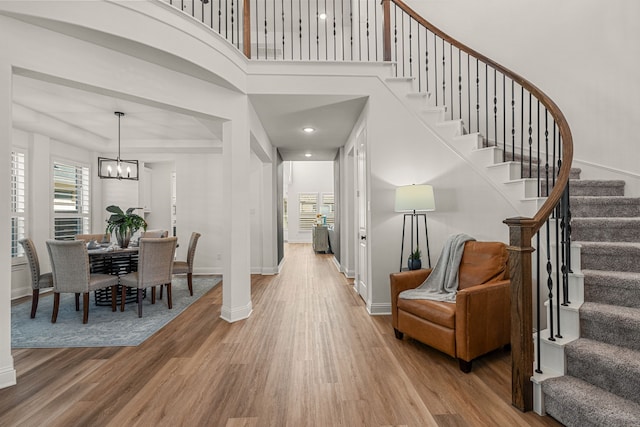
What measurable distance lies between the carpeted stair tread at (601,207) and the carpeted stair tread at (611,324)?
3.86 feet

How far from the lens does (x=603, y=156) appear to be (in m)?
3.50

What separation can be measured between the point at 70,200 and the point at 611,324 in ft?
24.5

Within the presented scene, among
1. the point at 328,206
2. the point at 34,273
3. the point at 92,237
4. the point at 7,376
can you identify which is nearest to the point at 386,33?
the point at 7,376

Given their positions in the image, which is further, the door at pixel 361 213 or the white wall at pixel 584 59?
the door at pixel 361 213

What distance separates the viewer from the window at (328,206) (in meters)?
12.6

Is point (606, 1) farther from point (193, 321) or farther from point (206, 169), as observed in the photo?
point (206, 169)

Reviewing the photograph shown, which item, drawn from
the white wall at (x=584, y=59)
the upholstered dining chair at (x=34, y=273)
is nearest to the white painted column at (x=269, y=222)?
the upholstered dining chair at (x=34, y=273)

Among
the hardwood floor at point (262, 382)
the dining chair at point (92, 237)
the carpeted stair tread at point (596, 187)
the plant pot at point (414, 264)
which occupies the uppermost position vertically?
the carpeted stair tread at point (596, 187)

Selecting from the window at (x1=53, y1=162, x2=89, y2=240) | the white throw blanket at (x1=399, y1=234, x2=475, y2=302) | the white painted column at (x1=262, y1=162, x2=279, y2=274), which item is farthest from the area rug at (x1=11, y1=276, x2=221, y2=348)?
the white throw blanket at (x1=399, y1=234, x2=475, y2=302)

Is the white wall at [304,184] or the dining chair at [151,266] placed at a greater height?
the white wall at [304,184]

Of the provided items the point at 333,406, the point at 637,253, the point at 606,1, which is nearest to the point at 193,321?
the point at 333,406

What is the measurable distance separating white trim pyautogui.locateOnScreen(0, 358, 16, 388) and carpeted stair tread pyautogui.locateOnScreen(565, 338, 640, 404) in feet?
12.0

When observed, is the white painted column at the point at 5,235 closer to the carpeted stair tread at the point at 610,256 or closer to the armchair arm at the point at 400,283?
the armchair arm at the point at 400,283

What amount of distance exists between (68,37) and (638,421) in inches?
169
